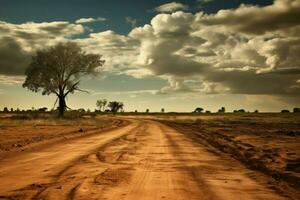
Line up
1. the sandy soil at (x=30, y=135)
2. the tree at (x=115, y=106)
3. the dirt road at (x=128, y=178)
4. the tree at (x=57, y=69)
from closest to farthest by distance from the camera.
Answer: the dirt road at (x=128, y=178) → the sandy soil at (x=30, y=135) → the tree at (x=57, y=69) → the tree at (x=115, y=106)

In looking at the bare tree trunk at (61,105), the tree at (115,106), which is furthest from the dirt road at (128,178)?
the tree at (115,106)

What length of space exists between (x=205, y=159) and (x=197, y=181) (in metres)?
3.89

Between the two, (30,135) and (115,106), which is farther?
(115,106)

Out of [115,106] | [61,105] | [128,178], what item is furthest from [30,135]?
[115,106]

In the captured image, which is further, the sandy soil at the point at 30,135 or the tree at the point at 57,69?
the tree at the point at 57,69

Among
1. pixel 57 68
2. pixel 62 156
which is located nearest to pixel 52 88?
pixel 57 68

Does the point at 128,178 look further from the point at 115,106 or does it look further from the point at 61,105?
the point at 115,106

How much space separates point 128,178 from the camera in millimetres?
8055

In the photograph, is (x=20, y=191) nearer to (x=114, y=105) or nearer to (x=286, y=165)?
(x=286, y=165)

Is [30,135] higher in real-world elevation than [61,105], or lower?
lower

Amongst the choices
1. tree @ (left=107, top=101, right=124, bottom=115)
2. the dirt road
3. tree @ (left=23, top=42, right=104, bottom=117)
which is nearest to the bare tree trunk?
tree @ (left=23, top=42, right=104, bottom=117)

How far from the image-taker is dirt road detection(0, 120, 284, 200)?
21.5 ft

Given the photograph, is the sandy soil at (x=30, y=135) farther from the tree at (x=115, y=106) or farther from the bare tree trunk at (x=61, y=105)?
the tree at (x=115, y=106)

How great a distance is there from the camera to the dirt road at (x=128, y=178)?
6545mm
